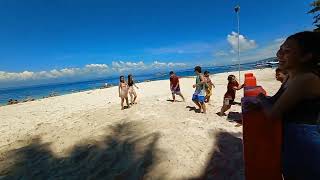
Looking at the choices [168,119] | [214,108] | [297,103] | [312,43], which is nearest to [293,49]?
[312,43]

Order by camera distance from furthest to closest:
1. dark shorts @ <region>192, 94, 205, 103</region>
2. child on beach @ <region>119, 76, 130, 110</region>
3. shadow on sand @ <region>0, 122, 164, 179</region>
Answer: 1. child on beach @ <region>119, 76, 130, 110</region>
2. dark shorts @ <region>192, 94, 205, 103</region>
3. shadow on sand @ <region>0, 122, 164, 179</region>

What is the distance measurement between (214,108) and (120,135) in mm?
4755

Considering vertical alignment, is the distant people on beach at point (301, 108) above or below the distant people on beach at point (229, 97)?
above

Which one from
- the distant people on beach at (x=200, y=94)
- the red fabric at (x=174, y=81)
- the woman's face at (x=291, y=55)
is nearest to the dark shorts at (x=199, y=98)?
the distant people on beach at (x=200, y=94)

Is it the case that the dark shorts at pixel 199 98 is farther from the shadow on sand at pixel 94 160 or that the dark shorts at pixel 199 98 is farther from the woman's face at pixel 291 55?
the woman's face at pixel 291 55

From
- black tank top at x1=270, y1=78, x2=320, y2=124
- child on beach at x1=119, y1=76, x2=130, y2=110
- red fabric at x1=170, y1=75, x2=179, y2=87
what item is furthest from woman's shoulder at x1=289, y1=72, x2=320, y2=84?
red fabric at x1=170, y1=75, x2=179, y2=87

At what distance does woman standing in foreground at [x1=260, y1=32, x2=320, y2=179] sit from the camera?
186cm

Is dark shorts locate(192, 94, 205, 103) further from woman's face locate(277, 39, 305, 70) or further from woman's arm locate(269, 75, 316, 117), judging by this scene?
woman's arm locate(269, 75, 316, 117)

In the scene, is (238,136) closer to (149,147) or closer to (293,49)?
(149,147)

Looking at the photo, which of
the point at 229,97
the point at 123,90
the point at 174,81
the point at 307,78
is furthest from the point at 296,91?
the point at 174,81

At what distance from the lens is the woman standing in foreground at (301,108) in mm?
1857

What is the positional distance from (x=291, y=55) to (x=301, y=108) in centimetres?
36

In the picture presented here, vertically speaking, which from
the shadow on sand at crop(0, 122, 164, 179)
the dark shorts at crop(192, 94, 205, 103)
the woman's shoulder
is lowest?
the shadow on sand at crop(0, 122, 164, 179)

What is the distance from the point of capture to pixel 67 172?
5707mm
